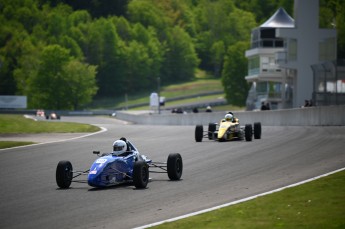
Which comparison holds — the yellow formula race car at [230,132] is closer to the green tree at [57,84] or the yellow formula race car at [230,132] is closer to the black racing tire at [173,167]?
the black racing tire at [173,167]

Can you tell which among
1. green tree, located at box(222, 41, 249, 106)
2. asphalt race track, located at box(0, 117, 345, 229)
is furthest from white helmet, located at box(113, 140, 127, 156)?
green tree, located at box(222, 41, 249, 106)

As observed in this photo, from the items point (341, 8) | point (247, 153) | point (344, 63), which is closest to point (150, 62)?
point (341, 8)

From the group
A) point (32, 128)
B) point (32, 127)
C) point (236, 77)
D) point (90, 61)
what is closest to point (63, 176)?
point (32, 128)

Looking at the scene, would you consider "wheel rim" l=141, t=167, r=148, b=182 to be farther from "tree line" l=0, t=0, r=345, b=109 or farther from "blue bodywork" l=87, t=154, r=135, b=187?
"tree line" l=0, t=0, r=345, b=109

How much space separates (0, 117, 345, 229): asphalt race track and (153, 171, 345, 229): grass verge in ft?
2.67

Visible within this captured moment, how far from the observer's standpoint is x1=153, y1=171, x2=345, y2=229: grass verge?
1483cm

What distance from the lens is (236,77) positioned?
145 metres

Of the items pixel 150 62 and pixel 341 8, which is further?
pixel 150 62

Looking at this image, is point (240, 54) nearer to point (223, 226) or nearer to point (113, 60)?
point (113, 60)

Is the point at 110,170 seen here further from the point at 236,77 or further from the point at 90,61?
the point at 90,61

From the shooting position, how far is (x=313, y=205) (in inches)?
652

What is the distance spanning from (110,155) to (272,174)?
3.95 metres

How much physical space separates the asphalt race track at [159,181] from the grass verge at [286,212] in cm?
81

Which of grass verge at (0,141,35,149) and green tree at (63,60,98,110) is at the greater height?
green tree at (63,60,98,110)
